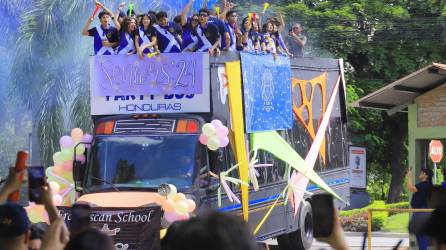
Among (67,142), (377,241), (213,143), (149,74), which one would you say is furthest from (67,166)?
(377,241)

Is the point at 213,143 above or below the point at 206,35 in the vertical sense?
below

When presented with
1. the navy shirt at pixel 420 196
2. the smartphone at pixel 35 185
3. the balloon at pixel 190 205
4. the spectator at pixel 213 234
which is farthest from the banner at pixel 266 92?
the spectator at pixel 213 234

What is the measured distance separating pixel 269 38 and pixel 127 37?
335cm

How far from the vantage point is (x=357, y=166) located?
25.5m

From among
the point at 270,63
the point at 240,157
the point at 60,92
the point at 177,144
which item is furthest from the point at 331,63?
the point at 60,92

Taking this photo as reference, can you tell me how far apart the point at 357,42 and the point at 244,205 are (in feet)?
63.2

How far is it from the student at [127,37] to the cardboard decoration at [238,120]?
5.12ft

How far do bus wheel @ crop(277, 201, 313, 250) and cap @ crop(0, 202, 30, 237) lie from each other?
13471mm

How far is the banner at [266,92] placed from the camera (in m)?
15.5

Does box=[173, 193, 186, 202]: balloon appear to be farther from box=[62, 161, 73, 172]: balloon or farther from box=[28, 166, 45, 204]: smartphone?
box=[28, 166, 45, 204]: smartphone

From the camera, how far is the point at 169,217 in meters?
13.3

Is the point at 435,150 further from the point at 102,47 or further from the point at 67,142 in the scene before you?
the point at 67,142

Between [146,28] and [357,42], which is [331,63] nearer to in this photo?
[146,28]

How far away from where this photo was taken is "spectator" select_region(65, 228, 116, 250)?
145 inches
